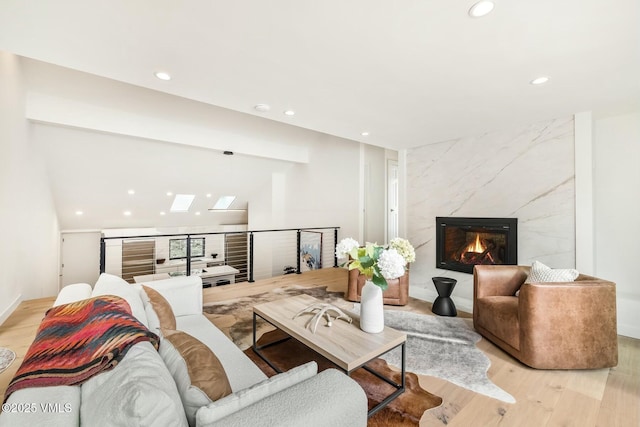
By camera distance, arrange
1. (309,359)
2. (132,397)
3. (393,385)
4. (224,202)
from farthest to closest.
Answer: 1. (224,202)
2. (309,359)
3. (393,385)
4. (132,397)

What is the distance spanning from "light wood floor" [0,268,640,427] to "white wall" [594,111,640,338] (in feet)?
1.54

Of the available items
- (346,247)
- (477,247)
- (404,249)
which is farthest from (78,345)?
(477,247)

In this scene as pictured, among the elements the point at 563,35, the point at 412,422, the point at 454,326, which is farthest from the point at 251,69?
the point at 454,326

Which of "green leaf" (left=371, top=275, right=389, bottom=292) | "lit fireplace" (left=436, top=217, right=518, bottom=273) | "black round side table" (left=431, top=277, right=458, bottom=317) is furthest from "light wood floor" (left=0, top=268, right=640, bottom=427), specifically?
"lit fireplace" (left=436, top=217, right=518, bottom=273)

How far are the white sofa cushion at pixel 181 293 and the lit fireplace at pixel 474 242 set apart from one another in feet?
10.1

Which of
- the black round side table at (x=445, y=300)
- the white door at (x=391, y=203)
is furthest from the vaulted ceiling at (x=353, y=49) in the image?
the white door at (x=391, y=203)

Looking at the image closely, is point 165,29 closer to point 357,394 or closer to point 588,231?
point 357,394

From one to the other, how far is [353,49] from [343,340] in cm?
183

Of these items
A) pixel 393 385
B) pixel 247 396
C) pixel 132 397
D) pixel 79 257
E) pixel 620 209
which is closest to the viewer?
pixel 132 397

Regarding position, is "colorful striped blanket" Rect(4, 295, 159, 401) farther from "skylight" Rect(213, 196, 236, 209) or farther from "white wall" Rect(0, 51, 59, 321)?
"skylight" Rect(213, 196, 236, 209)

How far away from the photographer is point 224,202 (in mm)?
7836

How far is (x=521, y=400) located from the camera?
1857 millimetres

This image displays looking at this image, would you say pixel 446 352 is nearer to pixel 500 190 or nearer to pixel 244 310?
pixel 500 190

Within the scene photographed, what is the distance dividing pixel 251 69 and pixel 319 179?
428cm
